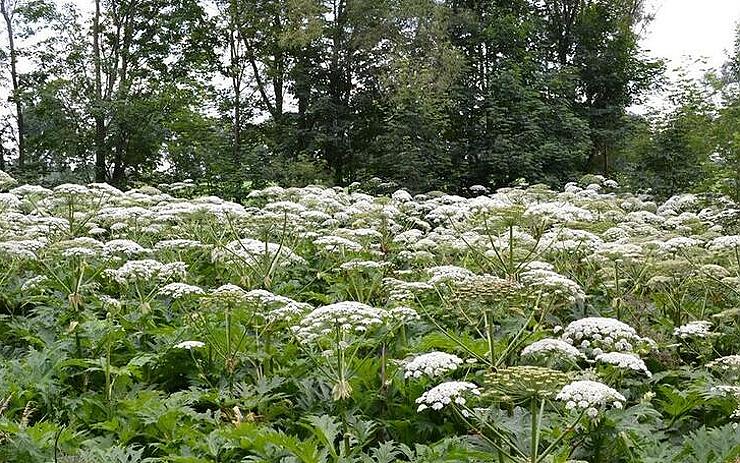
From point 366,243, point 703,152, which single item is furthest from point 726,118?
point 366,243

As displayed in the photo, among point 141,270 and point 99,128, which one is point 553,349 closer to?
point 141,270

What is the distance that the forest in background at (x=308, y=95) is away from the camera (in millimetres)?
25703

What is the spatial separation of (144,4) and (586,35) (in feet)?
63.1

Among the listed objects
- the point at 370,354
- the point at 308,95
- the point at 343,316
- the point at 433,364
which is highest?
the point at 308,95

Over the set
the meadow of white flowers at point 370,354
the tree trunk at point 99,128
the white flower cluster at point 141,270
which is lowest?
the meadow of white flowers at point 370,354

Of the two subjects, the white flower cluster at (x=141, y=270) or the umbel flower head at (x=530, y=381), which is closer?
the umbel flower head at (x=530, y=381)

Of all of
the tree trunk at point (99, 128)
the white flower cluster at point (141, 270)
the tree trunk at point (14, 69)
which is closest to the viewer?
the white flower cluster at point (141, 270)

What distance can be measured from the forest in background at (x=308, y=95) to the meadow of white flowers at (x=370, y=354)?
587 inches

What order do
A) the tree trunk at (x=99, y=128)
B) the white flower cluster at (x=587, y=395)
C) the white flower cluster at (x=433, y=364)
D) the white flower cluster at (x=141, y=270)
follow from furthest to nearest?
1. the tree trunk at (x=99, y=128)
2. the white flower cluster at (x=141, y=270)
3. the white flower cluster at (x=433, y=364)
4. the white flower cluster at (x=587, y=395)

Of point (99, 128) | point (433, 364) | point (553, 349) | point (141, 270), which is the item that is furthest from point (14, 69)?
point (553, 349)

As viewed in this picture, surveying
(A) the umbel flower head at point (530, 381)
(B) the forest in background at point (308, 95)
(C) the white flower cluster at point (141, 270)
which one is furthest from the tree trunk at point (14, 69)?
(A) the umbel flower head at point (530, 381)

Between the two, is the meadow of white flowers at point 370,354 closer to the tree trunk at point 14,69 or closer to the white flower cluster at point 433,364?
the white flower cluster at point 433,364

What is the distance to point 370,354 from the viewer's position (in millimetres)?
6426

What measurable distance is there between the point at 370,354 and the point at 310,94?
22.9 meters
